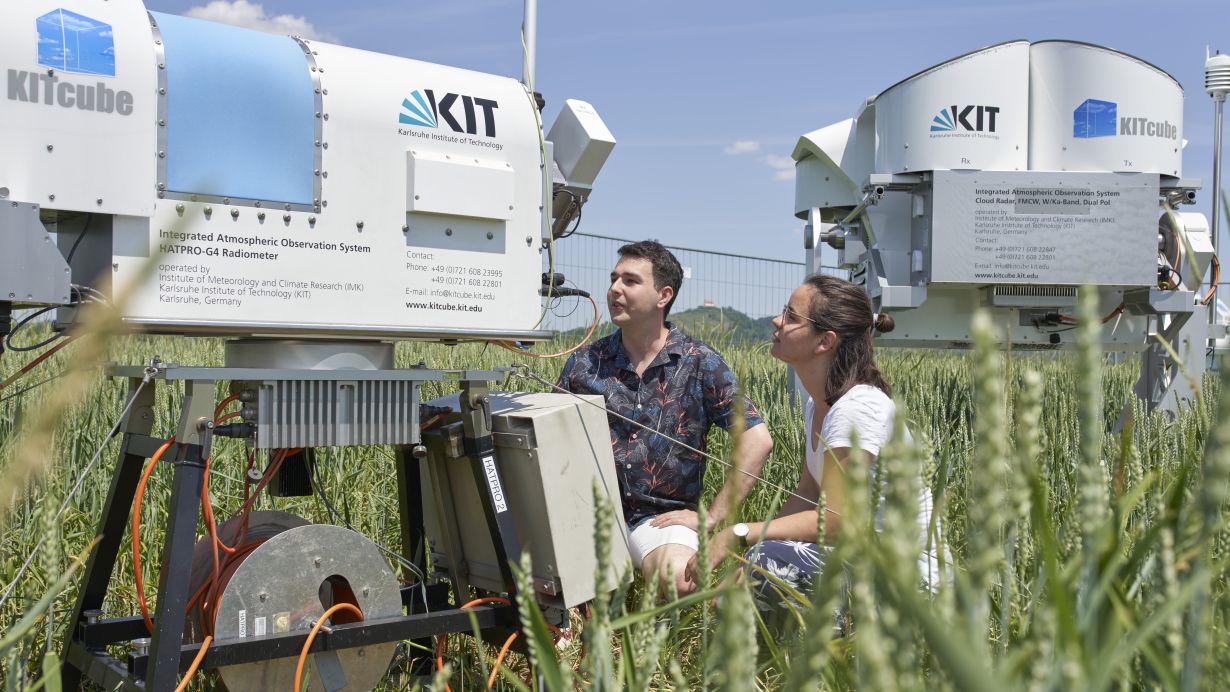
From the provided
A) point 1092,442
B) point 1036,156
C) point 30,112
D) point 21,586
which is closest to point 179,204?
point 30,112

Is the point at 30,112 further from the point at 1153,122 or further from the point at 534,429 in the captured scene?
the point at 1153,122

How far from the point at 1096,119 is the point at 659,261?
10.2ft

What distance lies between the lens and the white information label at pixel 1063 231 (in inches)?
220

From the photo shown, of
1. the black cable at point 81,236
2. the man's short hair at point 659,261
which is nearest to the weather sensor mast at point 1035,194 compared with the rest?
the man's short hair at point 659,261

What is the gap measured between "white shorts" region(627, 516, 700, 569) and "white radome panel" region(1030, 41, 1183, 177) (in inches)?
138

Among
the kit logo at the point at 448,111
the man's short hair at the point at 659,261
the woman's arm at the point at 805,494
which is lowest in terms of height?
the woman's arm at the point at 805,494

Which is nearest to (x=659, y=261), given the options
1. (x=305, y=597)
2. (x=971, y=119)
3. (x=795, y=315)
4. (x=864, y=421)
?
(x=795, y=315)

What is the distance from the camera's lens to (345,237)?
8.27ft

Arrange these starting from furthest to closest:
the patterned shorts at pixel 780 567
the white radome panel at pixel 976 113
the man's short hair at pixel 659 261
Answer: the white radome panel at pixel 976 113 → the man's short hair at pixel 659 261 → the patterned shorts at pixel 780 567

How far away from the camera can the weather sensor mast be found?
18.4ft

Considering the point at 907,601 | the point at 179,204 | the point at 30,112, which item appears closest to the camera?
the point at 907,601

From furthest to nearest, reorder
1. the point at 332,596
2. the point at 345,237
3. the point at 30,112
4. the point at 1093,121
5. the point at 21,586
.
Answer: the point at 1093,121 → the point at 21,586 → the point at 332,596 → the point at 345,237 → the point at 30,112

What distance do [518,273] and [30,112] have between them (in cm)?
122

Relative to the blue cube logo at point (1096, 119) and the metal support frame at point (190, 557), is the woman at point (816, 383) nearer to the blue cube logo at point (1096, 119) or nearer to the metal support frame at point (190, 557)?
the metal support frame at point (190, 557)
